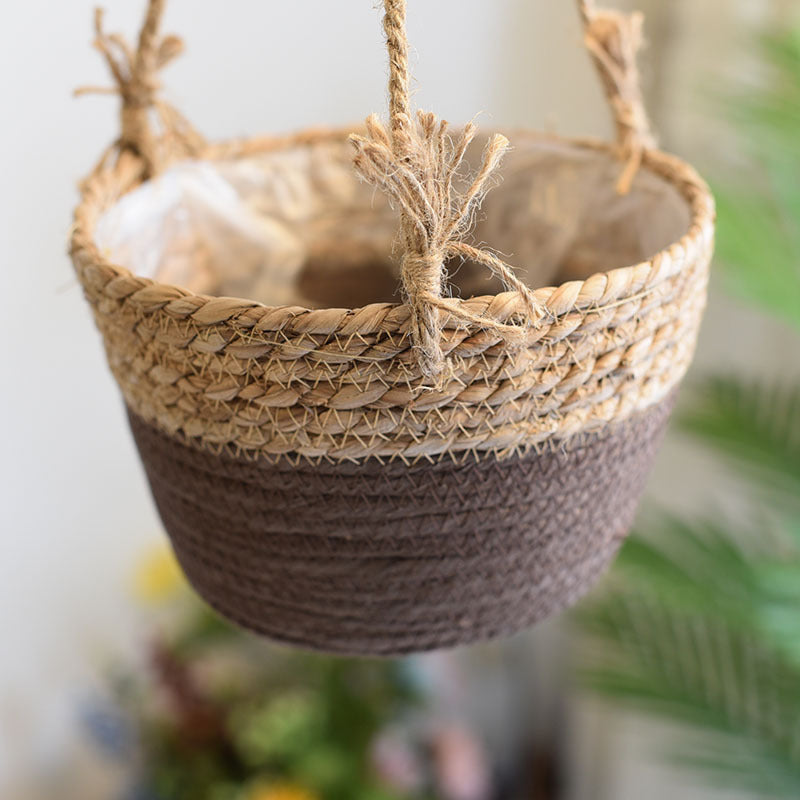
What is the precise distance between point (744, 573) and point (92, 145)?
2.83 ft

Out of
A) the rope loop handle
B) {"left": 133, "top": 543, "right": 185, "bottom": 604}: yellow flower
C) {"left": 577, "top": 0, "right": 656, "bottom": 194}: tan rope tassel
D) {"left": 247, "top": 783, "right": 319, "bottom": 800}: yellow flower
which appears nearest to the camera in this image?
the rope loop handle

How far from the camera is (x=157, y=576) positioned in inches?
49.3

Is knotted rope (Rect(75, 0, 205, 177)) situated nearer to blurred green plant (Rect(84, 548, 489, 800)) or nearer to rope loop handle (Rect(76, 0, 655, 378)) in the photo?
rope loop handle (Rect(76, 0, 655, 378))

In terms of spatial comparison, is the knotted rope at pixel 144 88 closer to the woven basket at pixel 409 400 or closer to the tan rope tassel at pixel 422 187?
the woven basket at pixel 409 400

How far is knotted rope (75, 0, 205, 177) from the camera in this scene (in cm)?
55

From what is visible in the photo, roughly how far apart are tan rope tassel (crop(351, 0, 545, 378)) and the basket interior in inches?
9.6

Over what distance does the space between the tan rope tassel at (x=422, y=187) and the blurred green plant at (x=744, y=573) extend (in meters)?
0.57

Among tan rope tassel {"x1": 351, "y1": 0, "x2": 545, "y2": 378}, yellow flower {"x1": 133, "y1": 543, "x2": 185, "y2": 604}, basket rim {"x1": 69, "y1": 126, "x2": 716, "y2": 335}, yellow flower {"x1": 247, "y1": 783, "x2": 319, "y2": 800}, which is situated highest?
tan rope tassel {"x1": 351, "y1": 0, "x2": 545, "y2": 378}

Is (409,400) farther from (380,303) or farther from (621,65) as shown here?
(621,65)

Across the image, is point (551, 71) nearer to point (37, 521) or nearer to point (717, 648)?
point (717, 648)

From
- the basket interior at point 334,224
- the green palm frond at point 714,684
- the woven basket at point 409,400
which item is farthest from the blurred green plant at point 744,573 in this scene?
the woven basket at point 409,400

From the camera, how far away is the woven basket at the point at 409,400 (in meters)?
0.35

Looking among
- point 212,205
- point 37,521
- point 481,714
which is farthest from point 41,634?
point 481,714

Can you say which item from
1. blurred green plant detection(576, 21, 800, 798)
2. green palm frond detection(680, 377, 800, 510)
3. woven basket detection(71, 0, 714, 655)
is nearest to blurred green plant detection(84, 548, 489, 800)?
blurred green plant detection(576, 21, 800, 798)
